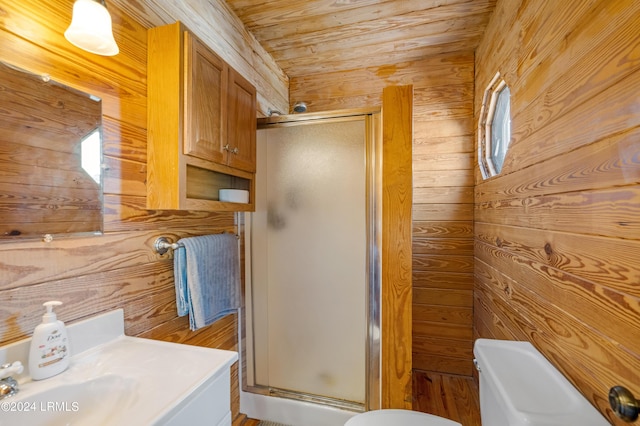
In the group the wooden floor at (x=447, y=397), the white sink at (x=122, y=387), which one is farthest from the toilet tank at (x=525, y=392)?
the wooden floor at (x=447, y=397)

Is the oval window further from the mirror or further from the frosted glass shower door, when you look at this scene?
the mirror

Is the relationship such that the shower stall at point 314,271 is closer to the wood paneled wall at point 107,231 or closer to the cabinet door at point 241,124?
the cabinet door at point 241,124

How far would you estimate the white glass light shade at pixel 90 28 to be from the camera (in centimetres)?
77

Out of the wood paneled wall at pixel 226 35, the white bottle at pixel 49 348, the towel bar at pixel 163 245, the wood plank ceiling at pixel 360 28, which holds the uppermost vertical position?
the wood plank ceiling at pixel 360 28

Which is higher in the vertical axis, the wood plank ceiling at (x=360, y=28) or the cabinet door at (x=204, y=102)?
the wood plank ceiling at (x=360, y=28)

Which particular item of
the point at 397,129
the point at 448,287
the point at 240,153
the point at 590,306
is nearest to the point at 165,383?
the point at 240,153

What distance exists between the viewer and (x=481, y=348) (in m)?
1.01

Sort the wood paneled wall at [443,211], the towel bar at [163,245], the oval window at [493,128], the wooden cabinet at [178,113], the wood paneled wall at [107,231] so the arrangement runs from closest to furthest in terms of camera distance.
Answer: the wood paneled wall at [107,231]
the wooden cabinet at [178,113]
the towel bar at [163,245]
the oval window at [493,128]
the wood paneled wall at [443,211]

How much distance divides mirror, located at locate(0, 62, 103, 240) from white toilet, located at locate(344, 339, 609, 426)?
1294mm

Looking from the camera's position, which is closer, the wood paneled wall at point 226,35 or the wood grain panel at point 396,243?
the wood paneled wall at point 226,35

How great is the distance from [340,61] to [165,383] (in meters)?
2.36

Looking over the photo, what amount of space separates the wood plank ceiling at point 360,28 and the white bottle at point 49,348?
5.85 ft

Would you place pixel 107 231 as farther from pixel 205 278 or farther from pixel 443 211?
pixel 443 211

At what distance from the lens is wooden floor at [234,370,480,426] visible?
1.72 m
